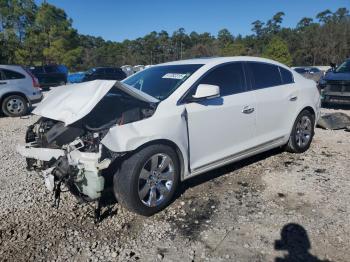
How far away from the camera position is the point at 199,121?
3908mm

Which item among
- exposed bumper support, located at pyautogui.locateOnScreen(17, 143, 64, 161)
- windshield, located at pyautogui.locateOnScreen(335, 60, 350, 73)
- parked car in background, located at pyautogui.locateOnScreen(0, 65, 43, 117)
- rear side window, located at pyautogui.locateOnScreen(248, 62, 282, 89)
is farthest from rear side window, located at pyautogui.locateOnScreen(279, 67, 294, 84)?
parked car in background, located at pyautogui.locateOnScreen(0, 65, 43, 117)

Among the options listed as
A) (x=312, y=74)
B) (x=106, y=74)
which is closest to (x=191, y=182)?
(x=106, y=74)

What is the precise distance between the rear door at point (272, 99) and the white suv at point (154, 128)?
0.05 ft

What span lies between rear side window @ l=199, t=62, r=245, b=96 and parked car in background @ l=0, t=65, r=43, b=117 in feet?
27.0

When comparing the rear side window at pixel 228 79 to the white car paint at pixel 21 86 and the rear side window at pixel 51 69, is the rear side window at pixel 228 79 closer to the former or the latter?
the white car paint at pixel 21 86

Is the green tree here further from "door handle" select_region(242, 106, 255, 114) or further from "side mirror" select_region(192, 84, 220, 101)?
"side mirror" select_region(192, 84, 220, 101)

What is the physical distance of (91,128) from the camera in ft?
11.8

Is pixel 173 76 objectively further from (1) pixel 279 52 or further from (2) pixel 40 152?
(1) pixel 279 52

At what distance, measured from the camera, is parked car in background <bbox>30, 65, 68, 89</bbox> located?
22641 mm

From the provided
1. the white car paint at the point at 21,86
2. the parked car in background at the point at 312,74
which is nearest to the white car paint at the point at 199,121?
the white car paint at the point at 21,86

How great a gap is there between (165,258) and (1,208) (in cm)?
226

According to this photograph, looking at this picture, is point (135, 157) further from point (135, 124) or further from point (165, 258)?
point (165, 258)

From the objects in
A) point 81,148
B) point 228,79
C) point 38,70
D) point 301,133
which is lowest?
point 301,133

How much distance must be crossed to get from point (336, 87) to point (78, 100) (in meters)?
8.98
